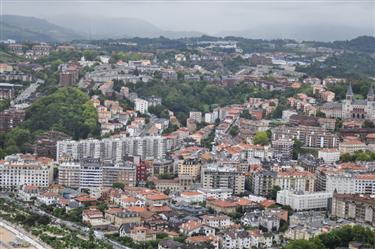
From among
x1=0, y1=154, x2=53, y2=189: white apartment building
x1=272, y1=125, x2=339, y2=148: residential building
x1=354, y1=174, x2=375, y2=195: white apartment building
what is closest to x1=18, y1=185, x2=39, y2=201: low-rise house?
x1=0, y1=154, x2=53, y2=189: white apartment building

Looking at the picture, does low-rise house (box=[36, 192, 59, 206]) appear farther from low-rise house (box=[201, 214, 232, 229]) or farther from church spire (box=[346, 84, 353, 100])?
church spire (box=[346, 84, 353, 100])

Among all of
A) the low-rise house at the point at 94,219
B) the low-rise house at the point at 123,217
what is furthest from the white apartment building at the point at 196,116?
the low-rise house at the point at 123,217

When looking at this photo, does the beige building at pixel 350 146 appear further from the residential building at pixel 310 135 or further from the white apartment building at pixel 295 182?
the white apartment building at pixel 295 182

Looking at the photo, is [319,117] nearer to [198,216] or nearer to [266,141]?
[266,141]

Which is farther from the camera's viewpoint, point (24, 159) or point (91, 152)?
point (91, 152)

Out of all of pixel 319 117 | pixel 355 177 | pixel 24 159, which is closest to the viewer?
pixel 355 177

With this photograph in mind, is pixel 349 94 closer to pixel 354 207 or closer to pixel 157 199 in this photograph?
pixel 354 207

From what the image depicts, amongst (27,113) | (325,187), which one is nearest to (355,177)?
(325,187)

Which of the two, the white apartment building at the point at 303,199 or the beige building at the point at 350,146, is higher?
the beige building at the point at 350,146
